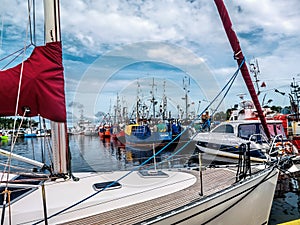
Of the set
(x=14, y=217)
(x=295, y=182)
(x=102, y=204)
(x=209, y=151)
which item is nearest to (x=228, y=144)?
(x=209, y=151)

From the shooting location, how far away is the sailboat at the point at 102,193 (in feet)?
11.7

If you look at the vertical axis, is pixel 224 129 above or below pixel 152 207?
above

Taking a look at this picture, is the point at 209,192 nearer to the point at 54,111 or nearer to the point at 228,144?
the point at 54,111

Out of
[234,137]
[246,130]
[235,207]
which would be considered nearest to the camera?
[235,207]

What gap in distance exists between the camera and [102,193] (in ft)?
13.9

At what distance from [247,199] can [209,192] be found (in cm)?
103

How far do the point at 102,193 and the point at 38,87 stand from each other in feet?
6.39

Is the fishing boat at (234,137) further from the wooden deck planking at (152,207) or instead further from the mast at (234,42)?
the wooden deck planking at (152,207)

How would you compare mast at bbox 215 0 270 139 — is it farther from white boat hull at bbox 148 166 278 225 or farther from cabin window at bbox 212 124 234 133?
cabin window at bbox 212 124 234 133

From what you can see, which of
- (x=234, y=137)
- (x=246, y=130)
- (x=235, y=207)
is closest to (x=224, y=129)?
(x=234, y=137)

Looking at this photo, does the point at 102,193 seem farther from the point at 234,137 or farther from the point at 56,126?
the point at 234,137

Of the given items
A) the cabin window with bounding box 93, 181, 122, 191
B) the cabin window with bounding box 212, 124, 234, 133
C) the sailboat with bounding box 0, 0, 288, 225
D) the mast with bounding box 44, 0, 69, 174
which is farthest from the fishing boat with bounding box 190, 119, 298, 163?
the mast with bounding box 44, 0, 69, 174

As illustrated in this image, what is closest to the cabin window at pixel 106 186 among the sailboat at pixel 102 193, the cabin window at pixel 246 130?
the sailboat at pixel 102 193

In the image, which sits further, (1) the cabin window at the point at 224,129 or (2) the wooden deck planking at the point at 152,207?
(1) the cabin window at the point at 224,129
